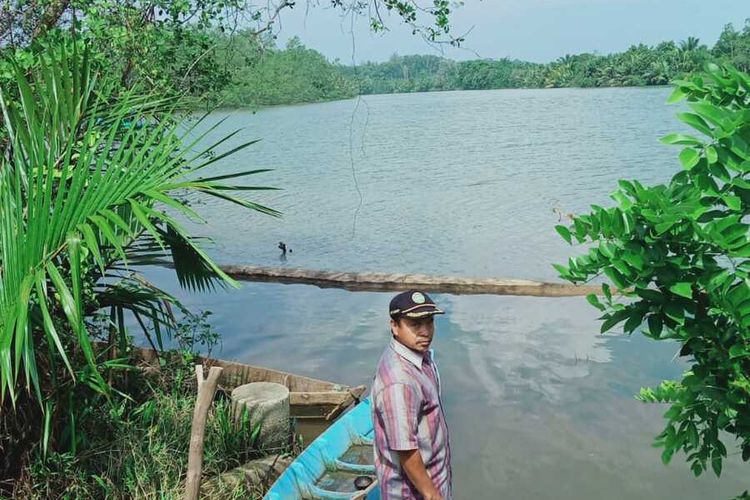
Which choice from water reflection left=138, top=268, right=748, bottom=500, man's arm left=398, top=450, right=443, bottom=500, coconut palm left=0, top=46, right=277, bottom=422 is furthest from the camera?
water reflection left=138, top=268, right=748, bottom=500

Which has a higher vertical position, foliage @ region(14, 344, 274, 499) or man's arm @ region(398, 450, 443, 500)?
man's arm @ region(398, 450, 443, 500)

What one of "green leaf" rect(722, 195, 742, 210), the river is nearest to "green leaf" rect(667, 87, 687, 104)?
"green leaf" rect(722, 195, 742, 210)

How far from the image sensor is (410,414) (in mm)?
2596

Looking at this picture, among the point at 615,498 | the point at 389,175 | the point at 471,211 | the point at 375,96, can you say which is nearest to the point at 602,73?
the point at 375,96

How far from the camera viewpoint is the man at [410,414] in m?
2.60

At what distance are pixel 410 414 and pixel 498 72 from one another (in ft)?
304

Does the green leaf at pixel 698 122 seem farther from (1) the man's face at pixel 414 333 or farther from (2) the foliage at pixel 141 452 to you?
(2) the foliage at pixel 141 452

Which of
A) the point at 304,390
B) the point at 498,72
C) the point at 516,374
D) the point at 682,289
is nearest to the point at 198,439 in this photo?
the point at 682,289

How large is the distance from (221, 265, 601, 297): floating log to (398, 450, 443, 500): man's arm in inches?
291

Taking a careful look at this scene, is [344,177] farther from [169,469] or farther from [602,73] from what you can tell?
[602,73]

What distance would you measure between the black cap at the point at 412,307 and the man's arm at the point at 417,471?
1.63 feet

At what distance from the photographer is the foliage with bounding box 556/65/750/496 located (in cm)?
218

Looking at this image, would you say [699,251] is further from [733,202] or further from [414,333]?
[414,333]

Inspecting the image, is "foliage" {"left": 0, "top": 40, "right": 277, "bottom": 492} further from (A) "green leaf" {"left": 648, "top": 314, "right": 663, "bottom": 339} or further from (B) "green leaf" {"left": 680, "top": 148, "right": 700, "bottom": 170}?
(B) "green leaf" {"left": 680, "top": 148, "right": 700, "bottom": 170}
